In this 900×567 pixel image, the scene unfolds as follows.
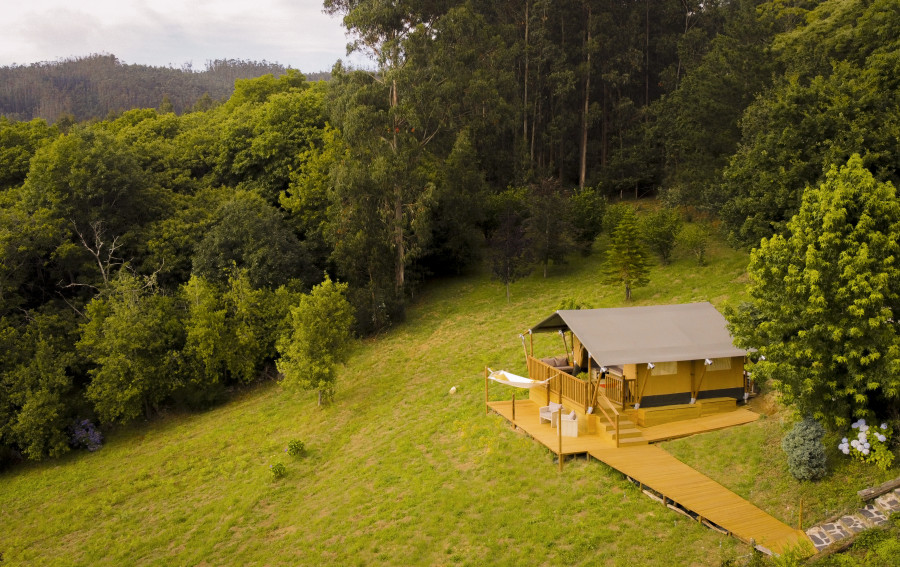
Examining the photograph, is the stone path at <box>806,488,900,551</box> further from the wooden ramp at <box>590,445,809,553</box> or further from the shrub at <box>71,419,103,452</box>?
the shrub at <box>71,419,103,452</box>

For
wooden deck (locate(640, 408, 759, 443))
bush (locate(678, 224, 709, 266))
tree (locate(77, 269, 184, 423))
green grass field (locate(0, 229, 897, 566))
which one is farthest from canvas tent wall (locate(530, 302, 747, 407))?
tree (locate(77, 269, 184, 423))

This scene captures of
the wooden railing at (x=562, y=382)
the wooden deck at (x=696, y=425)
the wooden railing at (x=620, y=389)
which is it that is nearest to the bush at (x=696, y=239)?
the wooden deck at (x=696, y=425)

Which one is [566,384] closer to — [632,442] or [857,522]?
[632,442]

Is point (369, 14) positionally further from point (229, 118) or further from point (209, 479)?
point (209, 479)

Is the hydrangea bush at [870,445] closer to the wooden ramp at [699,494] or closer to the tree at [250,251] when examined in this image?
the wooden ramp at [699,494]

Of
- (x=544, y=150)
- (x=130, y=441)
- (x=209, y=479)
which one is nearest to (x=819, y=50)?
(x=544, y=150)
